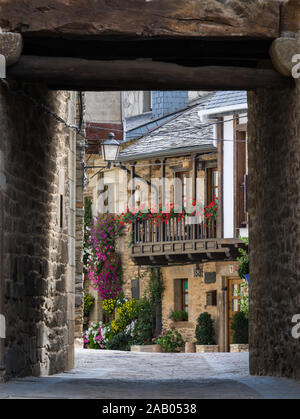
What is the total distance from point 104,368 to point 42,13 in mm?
5854

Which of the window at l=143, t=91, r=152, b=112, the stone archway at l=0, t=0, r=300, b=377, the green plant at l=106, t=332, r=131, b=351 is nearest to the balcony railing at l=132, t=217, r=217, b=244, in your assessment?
the green plant at l=106, t=332, r=131, b=351

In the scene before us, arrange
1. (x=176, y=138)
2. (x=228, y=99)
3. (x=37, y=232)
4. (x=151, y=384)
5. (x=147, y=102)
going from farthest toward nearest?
(x=147, y=102)
(x=176, y=138)
(x=228, y=99)
(x=37, y=232)
(x=151, y=384)

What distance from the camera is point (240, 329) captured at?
2128 cm

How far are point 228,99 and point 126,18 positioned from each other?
12.8 metres

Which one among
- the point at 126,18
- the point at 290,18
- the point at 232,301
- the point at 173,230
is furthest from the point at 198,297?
the point at 126,18

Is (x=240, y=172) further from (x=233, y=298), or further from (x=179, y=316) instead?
(x=179, y=316)

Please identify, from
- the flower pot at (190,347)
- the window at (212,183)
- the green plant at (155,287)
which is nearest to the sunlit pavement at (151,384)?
the flower pot at (190,347)

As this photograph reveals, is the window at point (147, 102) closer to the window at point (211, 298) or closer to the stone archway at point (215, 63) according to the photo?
the window at point (211, 298)

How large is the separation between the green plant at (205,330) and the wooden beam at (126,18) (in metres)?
15.2

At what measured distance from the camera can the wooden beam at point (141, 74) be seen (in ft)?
28.0

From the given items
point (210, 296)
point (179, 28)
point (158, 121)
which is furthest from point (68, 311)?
point (158, 121)

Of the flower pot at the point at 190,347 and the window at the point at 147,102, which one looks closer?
the flower pot at the point at 190,347

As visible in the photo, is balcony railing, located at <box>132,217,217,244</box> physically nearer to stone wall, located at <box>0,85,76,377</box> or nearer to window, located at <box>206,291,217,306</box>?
window, located at <box>206,291,217,306</box>
